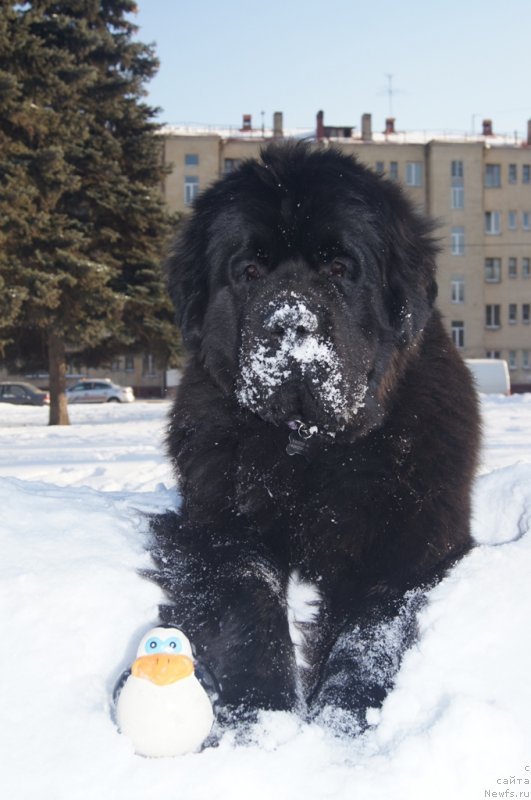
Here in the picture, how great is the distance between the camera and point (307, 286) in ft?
8.34

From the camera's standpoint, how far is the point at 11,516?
231 cm

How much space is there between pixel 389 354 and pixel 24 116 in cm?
1328

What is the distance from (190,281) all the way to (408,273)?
0.90 metres

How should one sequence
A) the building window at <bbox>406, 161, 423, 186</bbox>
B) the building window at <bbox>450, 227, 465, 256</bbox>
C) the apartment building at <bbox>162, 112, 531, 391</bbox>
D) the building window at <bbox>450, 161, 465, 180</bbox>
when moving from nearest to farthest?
the apartment building at <bbox>162, 112, 531, 391</bbox> < the building window at <bbox>450, 161, 465, 180</bbox> < the building window at <bbox>406, 161, 423, 186</bbox> < the building window at <bbox>450, 227, 465, 256</bbox>

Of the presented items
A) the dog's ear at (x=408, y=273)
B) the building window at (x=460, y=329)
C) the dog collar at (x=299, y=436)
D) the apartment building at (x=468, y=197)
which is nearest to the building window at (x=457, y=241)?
the apartment building at (x=468, y=197)

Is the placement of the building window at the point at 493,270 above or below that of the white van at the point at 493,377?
above

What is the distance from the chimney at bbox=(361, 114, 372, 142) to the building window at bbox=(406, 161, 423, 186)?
8.61ft

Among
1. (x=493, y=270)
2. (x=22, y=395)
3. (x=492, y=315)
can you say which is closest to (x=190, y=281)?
(x=22, y=395)

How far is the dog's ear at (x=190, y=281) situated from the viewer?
3055 mm

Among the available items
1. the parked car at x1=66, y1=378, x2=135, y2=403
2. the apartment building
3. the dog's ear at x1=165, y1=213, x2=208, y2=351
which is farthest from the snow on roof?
the dog's ear at x1=165, y1=213, x2=208, y2=351

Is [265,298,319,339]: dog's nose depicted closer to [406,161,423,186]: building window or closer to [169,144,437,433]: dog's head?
[169,144,437,433]: dog's head

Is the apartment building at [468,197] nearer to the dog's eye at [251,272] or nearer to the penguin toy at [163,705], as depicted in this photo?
the dog's eye at [251,272]

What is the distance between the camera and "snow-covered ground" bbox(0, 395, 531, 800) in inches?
55.9

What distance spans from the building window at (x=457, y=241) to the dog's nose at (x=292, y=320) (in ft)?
136
